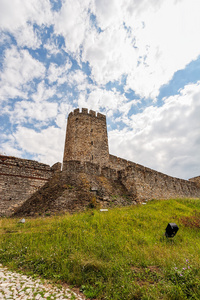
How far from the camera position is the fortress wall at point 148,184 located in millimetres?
14166

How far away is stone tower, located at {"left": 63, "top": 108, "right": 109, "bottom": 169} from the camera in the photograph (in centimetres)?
1959

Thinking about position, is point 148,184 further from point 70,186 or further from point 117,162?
point 70,186

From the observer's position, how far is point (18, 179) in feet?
39.4

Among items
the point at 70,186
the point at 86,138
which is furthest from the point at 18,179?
the point at 86,138

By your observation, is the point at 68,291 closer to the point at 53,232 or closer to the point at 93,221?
the point at 53,232

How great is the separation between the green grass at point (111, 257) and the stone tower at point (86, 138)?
1274 cm

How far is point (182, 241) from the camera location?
19.1ft

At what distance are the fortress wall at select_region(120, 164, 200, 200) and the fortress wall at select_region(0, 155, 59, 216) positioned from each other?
7.03 meters

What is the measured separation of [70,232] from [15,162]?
876 cm

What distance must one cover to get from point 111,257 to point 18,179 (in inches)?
401

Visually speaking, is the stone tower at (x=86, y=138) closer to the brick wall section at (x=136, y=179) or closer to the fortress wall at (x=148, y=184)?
the brick wall section at (x=136, y=179)

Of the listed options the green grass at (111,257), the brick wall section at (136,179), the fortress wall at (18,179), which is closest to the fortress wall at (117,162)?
the brick wall section at (136,179)

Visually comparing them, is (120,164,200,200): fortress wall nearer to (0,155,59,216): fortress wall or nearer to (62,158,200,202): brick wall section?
(62,158,200,202): brick wall section

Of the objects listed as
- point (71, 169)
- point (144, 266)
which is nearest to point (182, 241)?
point (144, 266)
